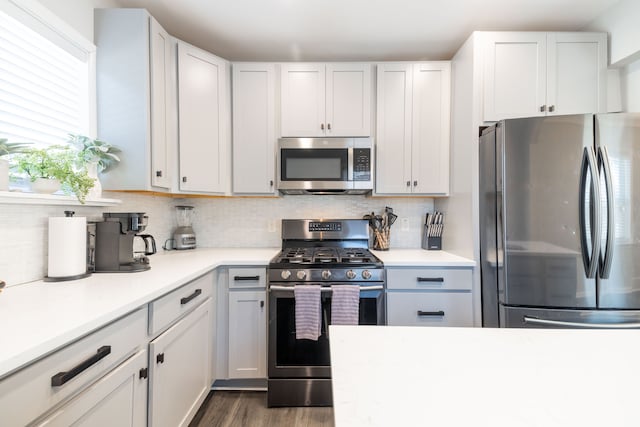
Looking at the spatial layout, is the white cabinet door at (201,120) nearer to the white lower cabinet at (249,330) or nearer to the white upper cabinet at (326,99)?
the white upper cabinet at (326,99)

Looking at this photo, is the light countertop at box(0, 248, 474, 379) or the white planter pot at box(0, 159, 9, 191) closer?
the light countertop at box(0, 248, 474, 379)

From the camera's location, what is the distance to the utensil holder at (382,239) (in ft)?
8.12

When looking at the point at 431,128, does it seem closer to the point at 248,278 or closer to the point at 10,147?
the point at 248,278

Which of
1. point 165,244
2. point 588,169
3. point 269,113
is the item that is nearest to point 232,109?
point 269,113

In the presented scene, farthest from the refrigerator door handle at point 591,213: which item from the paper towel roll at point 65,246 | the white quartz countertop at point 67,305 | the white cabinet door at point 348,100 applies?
the paper towel roll at point 65,246

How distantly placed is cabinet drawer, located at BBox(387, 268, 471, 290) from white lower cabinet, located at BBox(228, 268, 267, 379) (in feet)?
2.98

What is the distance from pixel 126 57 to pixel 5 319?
1565 millimetres

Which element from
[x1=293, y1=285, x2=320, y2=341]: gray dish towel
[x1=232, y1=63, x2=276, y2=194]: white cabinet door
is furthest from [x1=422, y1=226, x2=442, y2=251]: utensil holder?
[x1=232, y1=63, x2=276, y2=194]: white cabinet door

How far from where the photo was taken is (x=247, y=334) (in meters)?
2.00

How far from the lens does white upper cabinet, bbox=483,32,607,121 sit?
1.98 m

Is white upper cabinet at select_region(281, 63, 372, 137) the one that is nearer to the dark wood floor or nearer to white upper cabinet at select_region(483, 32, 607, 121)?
white upper cabinet at select_region(483, 32, 607, 121)

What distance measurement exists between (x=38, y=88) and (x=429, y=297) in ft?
8.30

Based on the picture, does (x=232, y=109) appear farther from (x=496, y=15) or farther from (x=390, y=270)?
(x=496, y=15)

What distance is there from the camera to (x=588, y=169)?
5.16 ft
